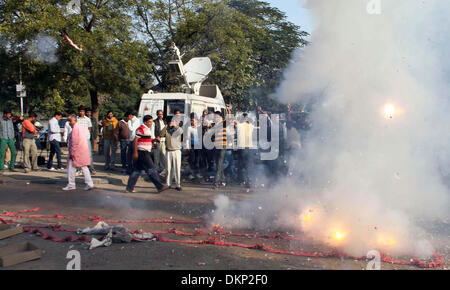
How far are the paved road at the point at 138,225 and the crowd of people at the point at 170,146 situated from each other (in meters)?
0.61

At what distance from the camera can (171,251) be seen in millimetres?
5000

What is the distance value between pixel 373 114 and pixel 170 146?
5.14 metres

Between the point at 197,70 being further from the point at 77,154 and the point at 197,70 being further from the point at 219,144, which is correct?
the point at 77,154

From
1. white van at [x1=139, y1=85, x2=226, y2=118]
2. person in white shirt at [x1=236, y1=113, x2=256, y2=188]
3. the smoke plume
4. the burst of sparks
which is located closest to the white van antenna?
white van at [x1=139, y1=85, x2=226, y2=118]

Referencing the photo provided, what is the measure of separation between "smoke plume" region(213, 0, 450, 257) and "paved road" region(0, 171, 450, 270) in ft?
2.04

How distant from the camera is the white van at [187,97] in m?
11.3

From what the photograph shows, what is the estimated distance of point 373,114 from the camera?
5.70m

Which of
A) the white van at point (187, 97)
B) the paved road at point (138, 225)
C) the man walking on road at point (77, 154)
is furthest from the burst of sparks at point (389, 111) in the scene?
the man walking on road at point (77, 154)

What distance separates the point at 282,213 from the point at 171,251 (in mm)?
2602

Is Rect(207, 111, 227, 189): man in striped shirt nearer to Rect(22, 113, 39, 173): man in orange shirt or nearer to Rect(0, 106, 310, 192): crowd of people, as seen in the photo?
Rect(0, 106, 310, 192): crowd of people

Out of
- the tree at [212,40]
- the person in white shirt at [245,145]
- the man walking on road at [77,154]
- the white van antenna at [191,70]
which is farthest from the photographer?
the tree at [212,40]

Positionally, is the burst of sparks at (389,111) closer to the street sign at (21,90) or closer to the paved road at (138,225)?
the paved road at (138,225)

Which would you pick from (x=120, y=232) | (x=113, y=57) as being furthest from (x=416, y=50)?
(x=113, y=57)
